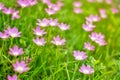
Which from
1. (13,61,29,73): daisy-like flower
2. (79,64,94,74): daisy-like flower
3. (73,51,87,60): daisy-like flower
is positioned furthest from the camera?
(73,51,87,60): daisy-like flower

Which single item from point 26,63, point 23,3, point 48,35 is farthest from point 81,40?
point 26,63

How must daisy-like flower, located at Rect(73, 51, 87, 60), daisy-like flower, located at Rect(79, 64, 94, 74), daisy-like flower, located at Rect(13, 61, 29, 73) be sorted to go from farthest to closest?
1. daisy-like flower, located at Rect(73, 51, 87, 60)
2. daisy-like flower, located at Rect(79, 64, 94, 74)
3. daisy-like flower, located at Rect(13, 61, 29, 73)

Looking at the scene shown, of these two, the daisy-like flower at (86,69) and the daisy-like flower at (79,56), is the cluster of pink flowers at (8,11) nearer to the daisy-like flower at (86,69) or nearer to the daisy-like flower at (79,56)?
the daisy-like flower at (79,56)

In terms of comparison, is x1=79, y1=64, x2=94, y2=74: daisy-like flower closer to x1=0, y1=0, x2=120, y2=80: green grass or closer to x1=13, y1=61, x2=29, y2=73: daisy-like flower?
x1=0, y1=0, x2=120, y2=80: green grass

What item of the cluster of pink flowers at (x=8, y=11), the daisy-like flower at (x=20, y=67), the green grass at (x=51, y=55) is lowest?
the green grass at (x=51, y=55)

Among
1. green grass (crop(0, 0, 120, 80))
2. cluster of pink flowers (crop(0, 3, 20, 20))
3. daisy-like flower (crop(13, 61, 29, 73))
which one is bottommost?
green grass (crop(0, 0, 120, 80))

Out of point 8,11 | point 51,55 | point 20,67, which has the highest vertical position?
point 8,11

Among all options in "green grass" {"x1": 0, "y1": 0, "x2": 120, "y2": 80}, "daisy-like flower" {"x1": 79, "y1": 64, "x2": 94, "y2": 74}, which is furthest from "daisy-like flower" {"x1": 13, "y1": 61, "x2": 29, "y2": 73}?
"daisy-like flower" {"x1": 79, "y1": 64, "x2": 94, "y2": 74}

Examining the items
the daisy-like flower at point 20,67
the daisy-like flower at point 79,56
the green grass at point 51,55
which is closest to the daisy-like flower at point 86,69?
the green grass at point 51,55

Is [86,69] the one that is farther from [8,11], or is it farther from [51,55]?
[8,11]

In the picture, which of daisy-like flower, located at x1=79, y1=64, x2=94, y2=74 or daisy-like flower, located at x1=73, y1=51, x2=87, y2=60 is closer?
daisy-like flower, located at x1=79, y1=64, x2=94, y2=74

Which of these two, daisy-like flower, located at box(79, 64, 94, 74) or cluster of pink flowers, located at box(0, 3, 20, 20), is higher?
cluster of pink flowers, located at box(0, 3, 20, 20)

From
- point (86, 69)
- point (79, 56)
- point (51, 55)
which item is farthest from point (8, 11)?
point (86, 69)
